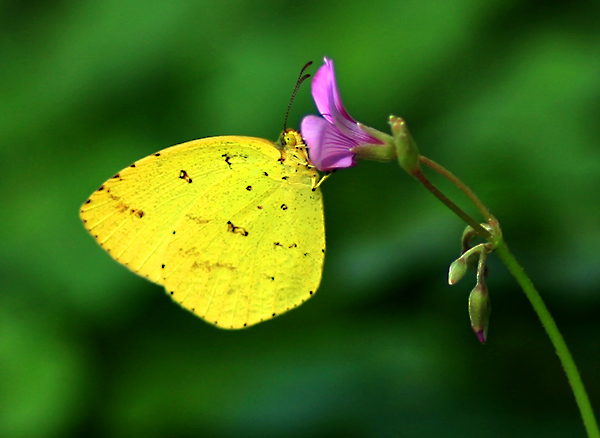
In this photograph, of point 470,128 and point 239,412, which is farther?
point 470,128

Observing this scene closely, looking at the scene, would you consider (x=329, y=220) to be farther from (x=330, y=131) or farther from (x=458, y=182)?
(x=458, y=182)

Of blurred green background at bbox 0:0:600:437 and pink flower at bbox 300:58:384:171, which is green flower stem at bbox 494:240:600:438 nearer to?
pink flower at bbox 300:58:384:171

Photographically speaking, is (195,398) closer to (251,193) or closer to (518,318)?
(251,193)

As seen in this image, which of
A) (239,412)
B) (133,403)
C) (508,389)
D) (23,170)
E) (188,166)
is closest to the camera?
(188,166)

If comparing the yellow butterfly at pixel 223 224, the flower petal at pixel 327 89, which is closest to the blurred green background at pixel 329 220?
the yellow butterfly at pixel 223 224

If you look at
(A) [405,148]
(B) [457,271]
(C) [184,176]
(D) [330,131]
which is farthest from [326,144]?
(C) [184,176]

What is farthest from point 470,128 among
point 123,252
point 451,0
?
point 123,252
